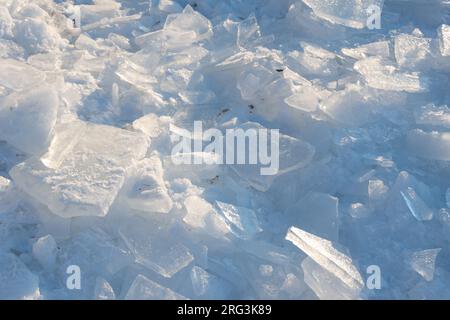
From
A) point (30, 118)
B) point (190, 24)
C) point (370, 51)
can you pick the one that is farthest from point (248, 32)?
point (30, 118)

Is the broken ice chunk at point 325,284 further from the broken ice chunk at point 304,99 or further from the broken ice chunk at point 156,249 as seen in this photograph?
the broken ice chunk at point 304,99

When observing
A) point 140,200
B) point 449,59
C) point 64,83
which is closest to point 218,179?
point 140,200

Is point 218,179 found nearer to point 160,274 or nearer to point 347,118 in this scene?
point 160,274

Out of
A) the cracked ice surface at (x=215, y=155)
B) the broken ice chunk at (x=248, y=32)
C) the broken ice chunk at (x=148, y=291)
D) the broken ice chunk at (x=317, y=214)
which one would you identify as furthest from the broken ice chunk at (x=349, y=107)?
the broken ice chunk at (x=148, y=291)

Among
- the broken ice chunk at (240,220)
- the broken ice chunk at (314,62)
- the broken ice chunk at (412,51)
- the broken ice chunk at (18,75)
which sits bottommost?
the broken ice chunk at (240,220)

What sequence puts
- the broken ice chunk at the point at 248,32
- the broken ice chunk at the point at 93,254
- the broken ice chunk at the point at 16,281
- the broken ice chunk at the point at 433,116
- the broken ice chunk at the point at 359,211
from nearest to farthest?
the broken ice chunk at the point at 16,281
the broken ice chunk at the point at 93,254
the broken ice chunk at the point at 359,211
the broken ice chunk at the point at 433,116
the broken ice chunk at the point at 248,32
